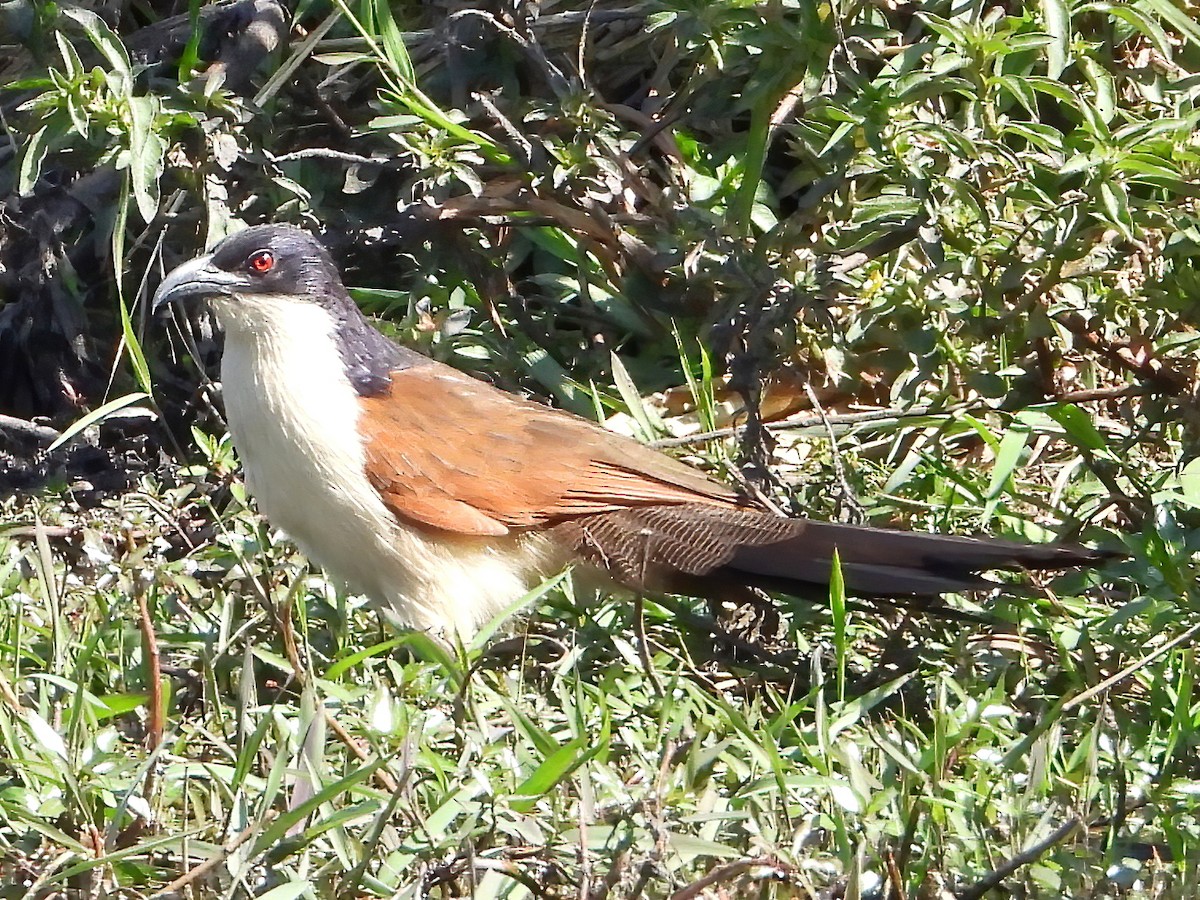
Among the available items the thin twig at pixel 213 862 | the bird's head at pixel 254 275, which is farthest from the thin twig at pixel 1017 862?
the bird's head at pixel 254 275

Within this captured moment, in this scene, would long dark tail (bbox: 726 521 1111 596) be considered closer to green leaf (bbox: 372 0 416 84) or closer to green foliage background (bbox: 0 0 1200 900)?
green foliage background (bbox: 0 0 1200 900)

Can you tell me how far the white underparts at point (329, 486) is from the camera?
2824 millimetres

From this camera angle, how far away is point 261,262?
Result: 2.94 meters

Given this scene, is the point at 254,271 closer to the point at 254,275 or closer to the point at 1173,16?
the point at 254,275

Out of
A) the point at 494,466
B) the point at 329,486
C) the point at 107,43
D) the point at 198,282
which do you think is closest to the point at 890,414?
the point at 494,466

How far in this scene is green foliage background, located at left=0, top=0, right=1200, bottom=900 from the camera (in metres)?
1.93

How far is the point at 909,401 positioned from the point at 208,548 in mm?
1417

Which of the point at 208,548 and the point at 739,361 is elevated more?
the point at 739,361

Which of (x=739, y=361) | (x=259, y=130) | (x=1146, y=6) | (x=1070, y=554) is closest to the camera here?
(x=1070, y=554)

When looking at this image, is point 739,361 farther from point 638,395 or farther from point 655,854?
point 655,854

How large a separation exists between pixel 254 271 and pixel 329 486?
1.44 feet

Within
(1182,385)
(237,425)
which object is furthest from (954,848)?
(237,425)

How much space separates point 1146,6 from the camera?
283 centimetres

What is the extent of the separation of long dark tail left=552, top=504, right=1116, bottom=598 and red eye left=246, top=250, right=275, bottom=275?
712mm
